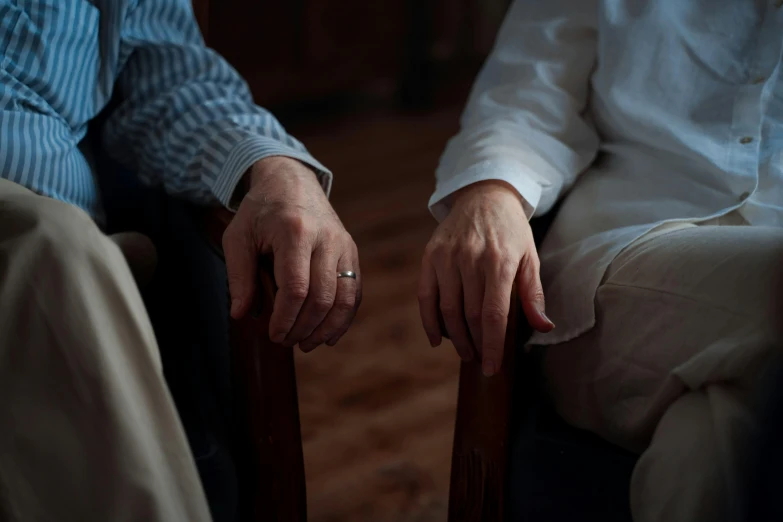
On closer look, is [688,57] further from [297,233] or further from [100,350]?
[100,350]

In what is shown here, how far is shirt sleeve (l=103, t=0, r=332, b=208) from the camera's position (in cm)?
96

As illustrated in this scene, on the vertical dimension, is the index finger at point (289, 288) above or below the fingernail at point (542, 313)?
above

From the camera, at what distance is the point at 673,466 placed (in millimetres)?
685

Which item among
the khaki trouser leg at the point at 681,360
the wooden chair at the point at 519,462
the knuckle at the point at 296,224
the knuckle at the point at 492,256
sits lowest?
the wooden chair at the point at 519,462

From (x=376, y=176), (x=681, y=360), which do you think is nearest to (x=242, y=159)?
(x=681, y=360)

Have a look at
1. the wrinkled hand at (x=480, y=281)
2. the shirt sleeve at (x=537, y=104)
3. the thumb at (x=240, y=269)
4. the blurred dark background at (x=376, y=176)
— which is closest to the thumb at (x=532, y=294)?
the wrinkled hand at (x=480, y=281)

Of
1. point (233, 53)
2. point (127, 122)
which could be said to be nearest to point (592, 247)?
point (127, 122)

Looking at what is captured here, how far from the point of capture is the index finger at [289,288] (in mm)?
763

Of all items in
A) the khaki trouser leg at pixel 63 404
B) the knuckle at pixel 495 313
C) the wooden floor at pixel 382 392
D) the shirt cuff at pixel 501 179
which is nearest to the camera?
the khaki trouser leg at pixel 63 404

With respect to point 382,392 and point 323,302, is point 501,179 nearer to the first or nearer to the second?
point 323,302

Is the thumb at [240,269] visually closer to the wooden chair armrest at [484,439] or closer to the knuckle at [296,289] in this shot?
the knuckle at [296,289]

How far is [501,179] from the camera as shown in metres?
0.87

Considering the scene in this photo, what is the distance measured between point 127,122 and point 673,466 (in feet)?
2.41

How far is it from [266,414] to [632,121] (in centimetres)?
51
